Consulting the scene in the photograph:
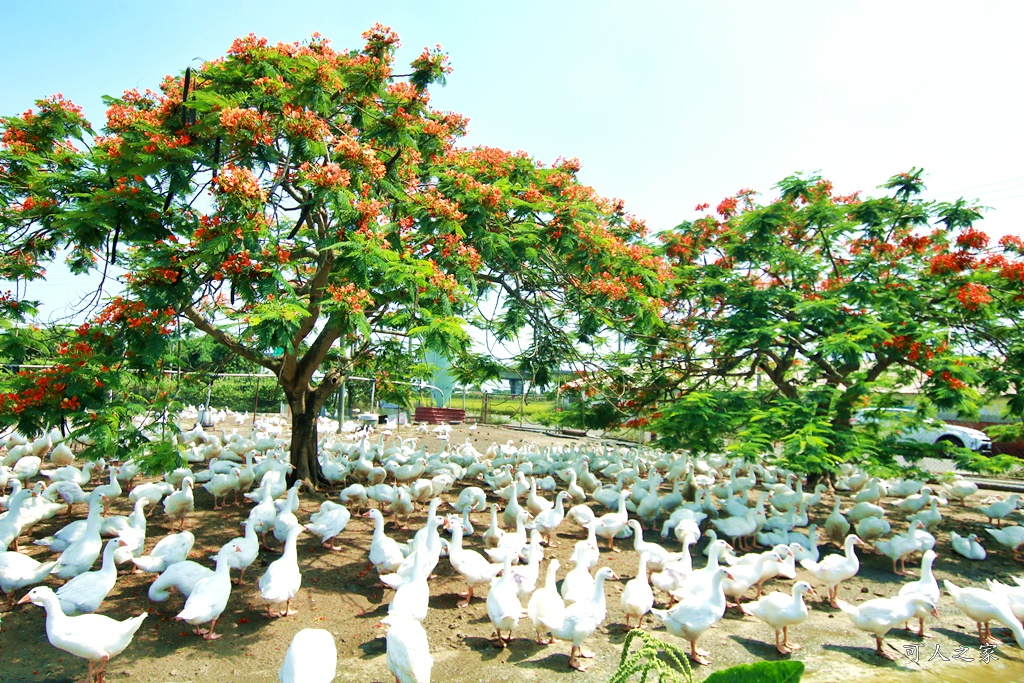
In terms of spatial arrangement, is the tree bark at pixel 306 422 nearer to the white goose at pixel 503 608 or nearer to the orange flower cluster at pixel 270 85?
the orange flower cluster at pixel 270 85

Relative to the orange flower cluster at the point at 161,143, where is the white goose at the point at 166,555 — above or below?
below

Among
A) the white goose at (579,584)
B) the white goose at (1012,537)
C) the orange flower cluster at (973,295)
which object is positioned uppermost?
the orange flower cluster at (973,295)

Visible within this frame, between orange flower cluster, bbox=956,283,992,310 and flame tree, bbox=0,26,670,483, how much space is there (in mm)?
4240

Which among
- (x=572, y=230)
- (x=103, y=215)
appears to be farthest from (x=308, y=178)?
(x=572, y=230)

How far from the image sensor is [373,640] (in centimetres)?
518

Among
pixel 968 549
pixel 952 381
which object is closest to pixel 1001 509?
pixel 968 549

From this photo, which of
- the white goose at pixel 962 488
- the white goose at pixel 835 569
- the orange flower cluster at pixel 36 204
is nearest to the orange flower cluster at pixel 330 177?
the orange flower cluster at pixel 36 204

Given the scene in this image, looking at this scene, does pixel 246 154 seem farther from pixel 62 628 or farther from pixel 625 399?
pixel 625 399

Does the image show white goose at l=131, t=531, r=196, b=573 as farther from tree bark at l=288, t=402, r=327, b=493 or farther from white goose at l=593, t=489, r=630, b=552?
white goose at l=593, t=489, r=630, b=552

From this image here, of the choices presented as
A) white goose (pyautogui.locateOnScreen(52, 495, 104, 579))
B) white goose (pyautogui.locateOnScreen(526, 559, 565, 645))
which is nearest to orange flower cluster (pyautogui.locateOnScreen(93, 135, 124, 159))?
white goose (pyautogui.locateOnScreen(52, 495, 104, 579))

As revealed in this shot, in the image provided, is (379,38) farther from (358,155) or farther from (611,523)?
(611,523)

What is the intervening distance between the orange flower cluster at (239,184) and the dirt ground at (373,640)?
147 inches

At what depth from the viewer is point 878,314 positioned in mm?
9148

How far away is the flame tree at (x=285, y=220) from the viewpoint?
17.5ft
